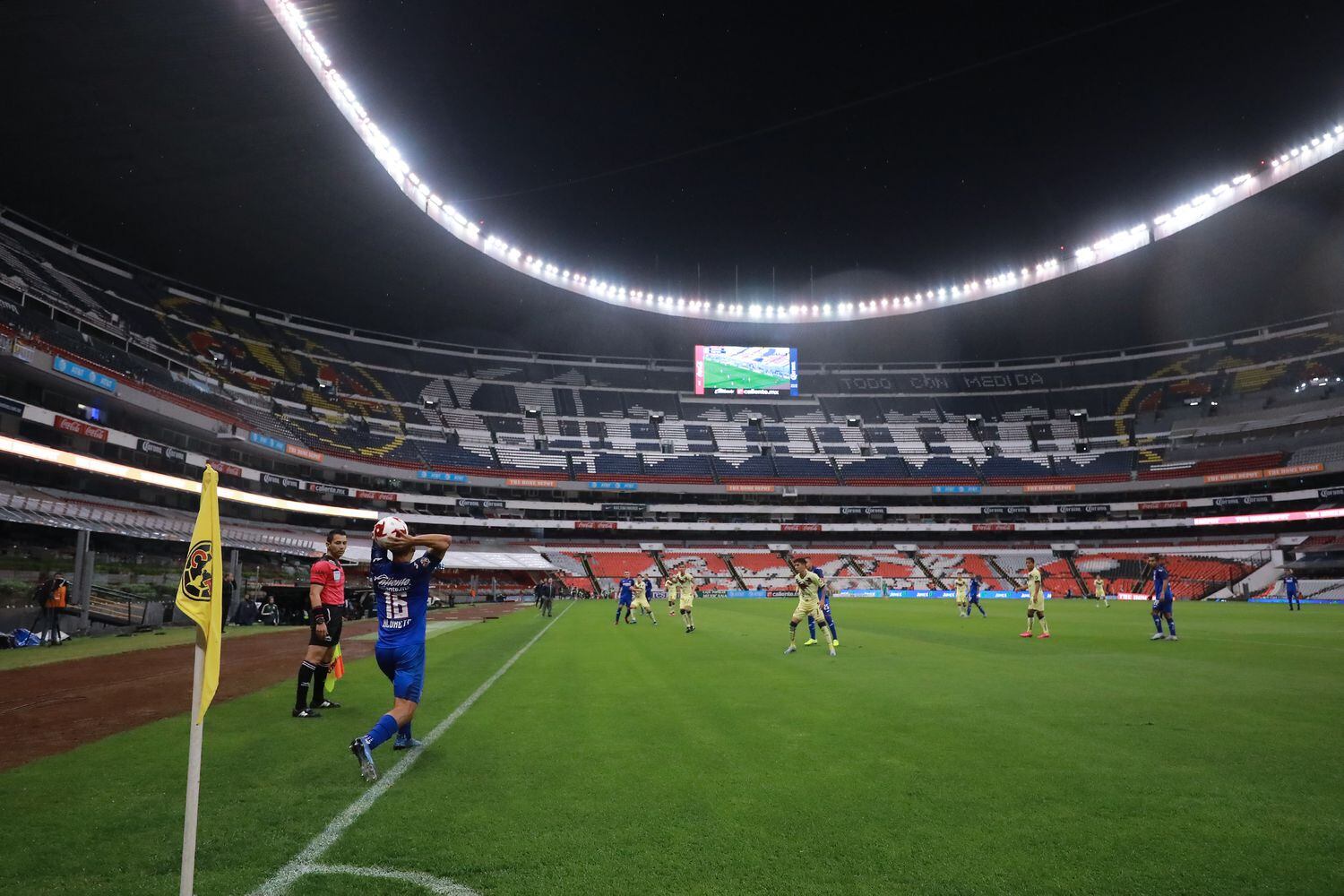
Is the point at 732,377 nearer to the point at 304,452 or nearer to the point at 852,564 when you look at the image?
the point at 852,564

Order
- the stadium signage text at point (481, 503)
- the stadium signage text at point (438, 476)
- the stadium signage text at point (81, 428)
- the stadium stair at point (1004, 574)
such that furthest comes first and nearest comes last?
the stadium signage text at point (481, 503), the stadium signage text at point (438, 476), the stadium stair at point (1004, 574), the stadium signage text at point (81, 428)

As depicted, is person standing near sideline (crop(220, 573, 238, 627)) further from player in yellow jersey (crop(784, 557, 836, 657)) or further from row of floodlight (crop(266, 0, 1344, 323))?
player in yellow jersey (crop(784, 557, 836, 657))

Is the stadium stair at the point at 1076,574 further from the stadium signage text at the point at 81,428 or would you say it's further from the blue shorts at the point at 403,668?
the stadium signage text at the point at 81,428

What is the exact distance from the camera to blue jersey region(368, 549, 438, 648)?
6180 mm

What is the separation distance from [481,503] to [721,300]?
2851 cm

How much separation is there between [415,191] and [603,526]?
3620 cm

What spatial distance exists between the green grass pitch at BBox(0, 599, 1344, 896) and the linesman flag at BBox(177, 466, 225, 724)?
111 centimetres

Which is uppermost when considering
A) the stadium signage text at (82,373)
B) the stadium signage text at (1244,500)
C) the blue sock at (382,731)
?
the stadium signage text at (82,373)

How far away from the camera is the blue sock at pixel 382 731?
18.9 ft

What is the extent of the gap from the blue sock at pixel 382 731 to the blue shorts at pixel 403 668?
0.28 m

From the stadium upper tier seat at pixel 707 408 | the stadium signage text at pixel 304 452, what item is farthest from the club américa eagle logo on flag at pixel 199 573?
the stadium signage text at pixel 304 452

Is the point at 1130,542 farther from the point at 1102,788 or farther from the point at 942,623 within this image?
the point at 1102,788

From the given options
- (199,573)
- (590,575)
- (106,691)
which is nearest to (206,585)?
(199,573)

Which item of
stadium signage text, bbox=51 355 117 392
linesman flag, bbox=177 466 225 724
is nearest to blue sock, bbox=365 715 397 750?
linesman flag, bbox=177 466 225 724
